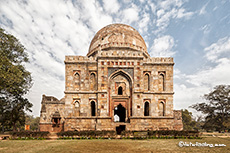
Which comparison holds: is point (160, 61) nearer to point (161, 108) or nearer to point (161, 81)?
point (161, 81)

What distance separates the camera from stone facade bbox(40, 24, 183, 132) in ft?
66.4

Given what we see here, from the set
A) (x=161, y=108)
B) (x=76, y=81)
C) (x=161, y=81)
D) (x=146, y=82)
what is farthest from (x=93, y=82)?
(x=161, y=108)

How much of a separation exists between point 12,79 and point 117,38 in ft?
54.6

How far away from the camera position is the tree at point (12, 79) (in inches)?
712

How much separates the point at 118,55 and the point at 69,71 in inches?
296

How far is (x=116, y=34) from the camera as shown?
2638 cm

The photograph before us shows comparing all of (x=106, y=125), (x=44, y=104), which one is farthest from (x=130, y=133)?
(x=44, y=104)

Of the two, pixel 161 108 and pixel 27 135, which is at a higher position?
pixel 161 108

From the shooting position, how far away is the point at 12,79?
1791 centimetres

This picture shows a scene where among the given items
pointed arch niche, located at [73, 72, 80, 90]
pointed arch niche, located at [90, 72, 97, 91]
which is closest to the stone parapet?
pointed arch niche, located at [90, 72, 97, 91]

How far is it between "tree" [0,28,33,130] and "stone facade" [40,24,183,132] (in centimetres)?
637

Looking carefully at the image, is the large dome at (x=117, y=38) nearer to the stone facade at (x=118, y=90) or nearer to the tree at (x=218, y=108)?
the stone facade at (x=118, y=90)

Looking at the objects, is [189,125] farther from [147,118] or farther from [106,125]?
[106,125]

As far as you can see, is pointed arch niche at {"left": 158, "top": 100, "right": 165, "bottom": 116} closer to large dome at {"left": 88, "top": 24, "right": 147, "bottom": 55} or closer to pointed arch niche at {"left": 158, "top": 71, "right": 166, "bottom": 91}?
pointed arch niche at {"left": 158, "top": 71, "right": 166, "bottom": 91}
